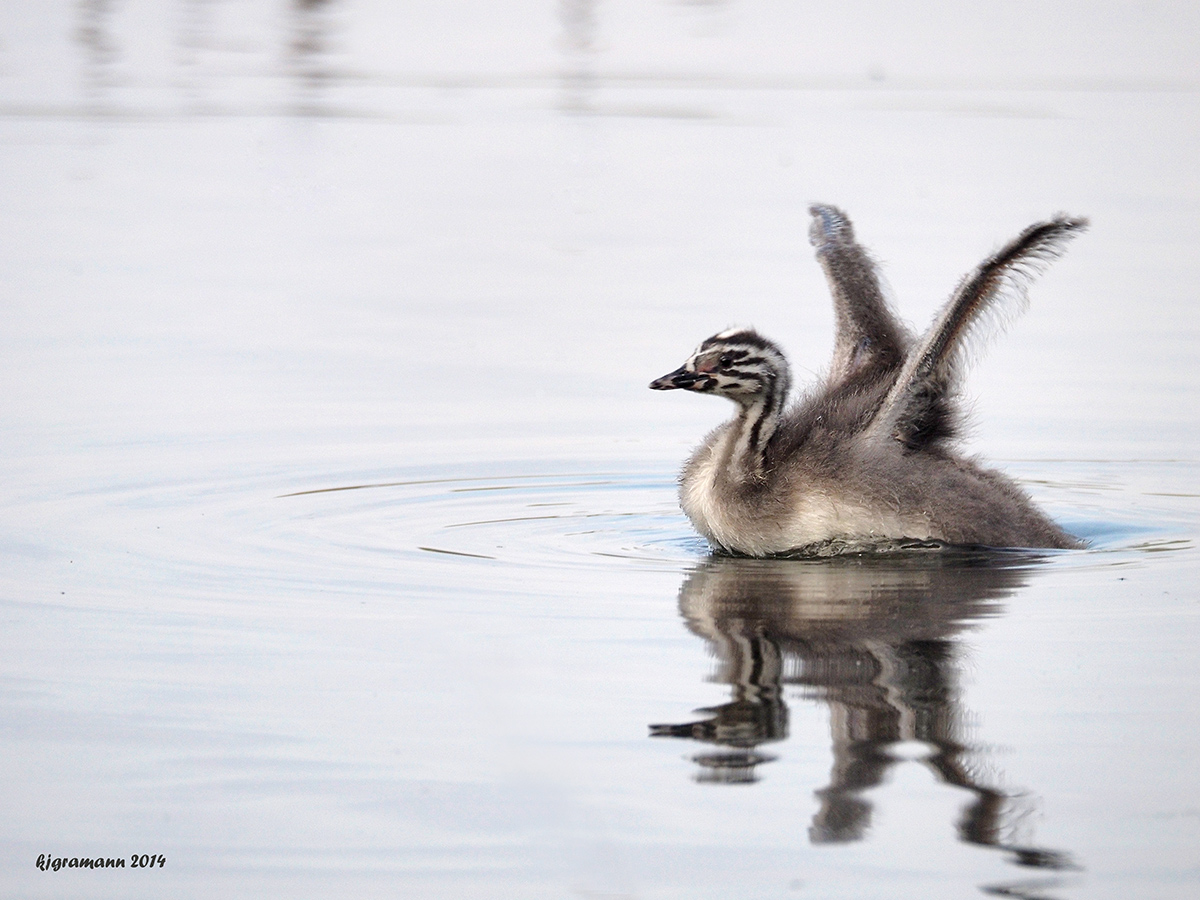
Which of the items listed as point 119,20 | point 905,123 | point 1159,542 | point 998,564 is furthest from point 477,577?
point 119,20

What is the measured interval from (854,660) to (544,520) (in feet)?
9.59

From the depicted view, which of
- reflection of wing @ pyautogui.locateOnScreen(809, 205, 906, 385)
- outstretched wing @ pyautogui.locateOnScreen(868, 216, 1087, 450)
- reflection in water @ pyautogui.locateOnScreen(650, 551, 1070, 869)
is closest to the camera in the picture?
reflection in water @ pyautogui.locateOnScreen(650, 551, 1070, 869)

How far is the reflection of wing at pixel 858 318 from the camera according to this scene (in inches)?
403

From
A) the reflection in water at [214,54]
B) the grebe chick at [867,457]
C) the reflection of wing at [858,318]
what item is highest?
the reflection in water at [214,54]

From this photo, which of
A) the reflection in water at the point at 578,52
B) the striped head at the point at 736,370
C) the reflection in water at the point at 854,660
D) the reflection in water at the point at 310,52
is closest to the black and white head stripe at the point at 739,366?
the striped head at the point at 736,370

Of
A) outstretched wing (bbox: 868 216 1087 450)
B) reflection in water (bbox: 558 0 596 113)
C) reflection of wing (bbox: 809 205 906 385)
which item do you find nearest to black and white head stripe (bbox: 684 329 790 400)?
outstretched wing (bbox: 868 216 1087 450)

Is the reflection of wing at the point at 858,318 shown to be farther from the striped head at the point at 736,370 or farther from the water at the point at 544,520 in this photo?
the striped head at the point at 736,370

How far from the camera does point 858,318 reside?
33.9 feet

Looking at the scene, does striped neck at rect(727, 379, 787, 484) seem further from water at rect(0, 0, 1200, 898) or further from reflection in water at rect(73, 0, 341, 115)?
reflection in water at rect(73, 0, 341, 115)

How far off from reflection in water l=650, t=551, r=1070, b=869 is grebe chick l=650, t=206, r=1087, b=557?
0.15 metres

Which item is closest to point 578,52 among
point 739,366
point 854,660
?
point 739,366

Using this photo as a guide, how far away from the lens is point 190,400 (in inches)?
474

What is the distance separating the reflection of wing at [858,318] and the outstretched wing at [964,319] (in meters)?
0.71

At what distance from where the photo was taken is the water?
5.55 metres
